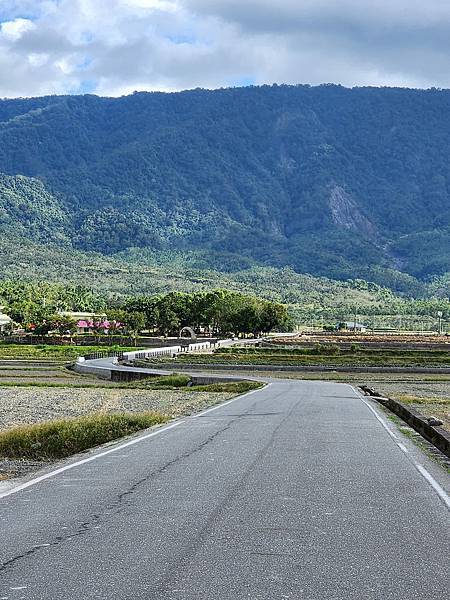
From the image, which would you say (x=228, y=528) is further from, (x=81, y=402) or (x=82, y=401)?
(x=82, y=401)

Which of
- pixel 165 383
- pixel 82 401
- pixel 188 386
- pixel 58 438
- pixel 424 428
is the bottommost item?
pixel 188 386

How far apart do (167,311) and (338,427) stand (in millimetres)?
134999

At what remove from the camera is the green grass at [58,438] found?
17.8 meters

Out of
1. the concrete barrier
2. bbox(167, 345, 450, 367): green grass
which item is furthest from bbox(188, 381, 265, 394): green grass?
bbox(167, 345, 450, 367): green grass

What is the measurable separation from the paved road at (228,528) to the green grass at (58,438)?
1.74 meters

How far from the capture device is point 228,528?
9727mm

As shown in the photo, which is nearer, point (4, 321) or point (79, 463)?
point (79, 463)

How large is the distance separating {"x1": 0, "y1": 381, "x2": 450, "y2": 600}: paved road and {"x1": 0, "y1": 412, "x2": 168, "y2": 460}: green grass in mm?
1743

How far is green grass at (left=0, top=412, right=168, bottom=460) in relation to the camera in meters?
17.8

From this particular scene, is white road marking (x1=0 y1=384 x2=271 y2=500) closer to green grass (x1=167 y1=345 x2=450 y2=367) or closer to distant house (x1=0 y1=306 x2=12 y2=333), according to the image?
green grass (x1=167 y1=345 x2=450 y2=367)

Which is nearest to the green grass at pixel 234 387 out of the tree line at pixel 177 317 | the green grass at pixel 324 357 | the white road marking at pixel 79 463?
the white road marking at pixel 79 463

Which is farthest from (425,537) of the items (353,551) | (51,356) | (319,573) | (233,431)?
(51,356)

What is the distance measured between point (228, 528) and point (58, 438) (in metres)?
→ 9.50

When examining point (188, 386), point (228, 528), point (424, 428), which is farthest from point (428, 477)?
point (188, 386)
